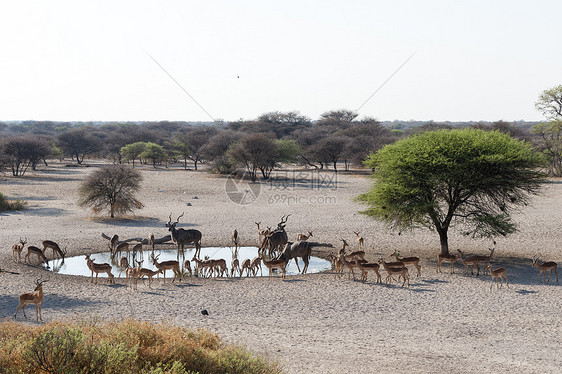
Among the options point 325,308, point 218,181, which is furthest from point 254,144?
point 325,308

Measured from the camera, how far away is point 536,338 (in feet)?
42.7

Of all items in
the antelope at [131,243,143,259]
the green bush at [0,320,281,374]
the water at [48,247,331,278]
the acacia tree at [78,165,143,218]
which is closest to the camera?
the green bush at [0,320,281,374]

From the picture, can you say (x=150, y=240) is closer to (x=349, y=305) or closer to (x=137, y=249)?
(x=137, y=249)

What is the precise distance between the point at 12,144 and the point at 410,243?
172 ft

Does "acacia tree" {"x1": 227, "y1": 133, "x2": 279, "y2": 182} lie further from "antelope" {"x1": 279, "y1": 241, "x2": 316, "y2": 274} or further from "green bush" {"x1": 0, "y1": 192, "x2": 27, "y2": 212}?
"antelope" {"x1": 279, "y1": 241, "x2": 316, "y2": 274}

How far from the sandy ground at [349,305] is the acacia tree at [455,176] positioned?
6.69 feet

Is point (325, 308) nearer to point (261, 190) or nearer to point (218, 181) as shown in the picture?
point (261, 190)

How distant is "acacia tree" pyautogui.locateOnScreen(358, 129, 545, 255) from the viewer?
2142cm

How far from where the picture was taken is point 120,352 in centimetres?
858

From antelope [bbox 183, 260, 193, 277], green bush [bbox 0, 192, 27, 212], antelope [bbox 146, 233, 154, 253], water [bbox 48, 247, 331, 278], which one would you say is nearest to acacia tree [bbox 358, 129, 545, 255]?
water [bbox 48, 247, 331, 278]

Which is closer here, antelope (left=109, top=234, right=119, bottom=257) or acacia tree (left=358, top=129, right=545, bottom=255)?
acacia tree (left=358, top=129, right=545, bottom=255)

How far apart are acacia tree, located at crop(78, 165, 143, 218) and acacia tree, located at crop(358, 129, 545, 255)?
16130 millimetres

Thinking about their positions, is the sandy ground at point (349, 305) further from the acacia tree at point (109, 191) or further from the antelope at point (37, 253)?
the acacia tree at point (109, 191)

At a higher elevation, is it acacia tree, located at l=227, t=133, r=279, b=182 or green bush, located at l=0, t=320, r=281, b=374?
acacia tree, located at l=227, t=133, r=279, b=182
